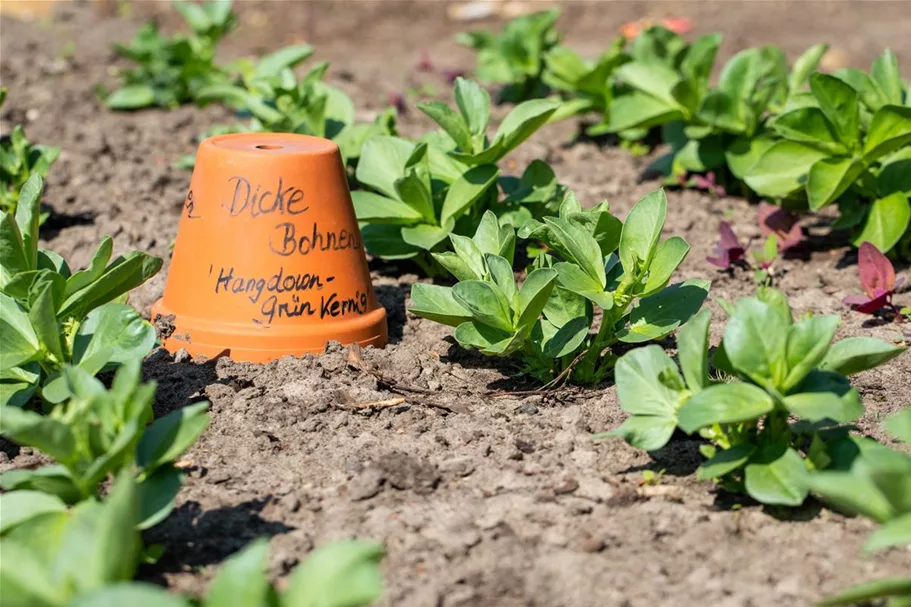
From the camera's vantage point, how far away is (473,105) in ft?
10.3

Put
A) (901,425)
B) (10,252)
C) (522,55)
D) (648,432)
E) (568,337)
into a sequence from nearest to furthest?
(901,425), (648,432), (10,252), (568,337), (522,55)

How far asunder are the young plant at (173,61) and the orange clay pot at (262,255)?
2.58 m

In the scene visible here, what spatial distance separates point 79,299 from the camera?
7.87ft

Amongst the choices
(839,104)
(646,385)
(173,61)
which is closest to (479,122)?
(839,104)

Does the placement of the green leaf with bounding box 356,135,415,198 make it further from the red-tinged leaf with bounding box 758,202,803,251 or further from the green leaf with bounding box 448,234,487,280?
the red-tinged leaf with bounding box 758,202,803,251

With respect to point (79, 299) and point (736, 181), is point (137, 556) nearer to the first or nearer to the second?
point (79, 299)

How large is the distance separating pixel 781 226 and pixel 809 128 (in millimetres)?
478

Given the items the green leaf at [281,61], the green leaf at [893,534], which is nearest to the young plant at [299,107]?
the green leaf at [281,61]

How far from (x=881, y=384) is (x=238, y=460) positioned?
1.61 metres

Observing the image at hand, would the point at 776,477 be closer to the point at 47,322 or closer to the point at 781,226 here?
the point at 47,322

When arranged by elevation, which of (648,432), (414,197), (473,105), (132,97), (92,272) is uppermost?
(473,105)

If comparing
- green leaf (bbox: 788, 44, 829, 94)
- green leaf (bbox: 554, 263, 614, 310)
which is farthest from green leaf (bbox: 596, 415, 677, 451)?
green leaf (bbox: 788, 44, 829, 94)

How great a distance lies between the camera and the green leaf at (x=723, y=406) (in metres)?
1.95

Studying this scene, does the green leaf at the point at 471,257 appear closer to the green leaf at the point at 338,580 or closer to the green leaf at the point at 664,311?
the green leaf at the point at 664,311
